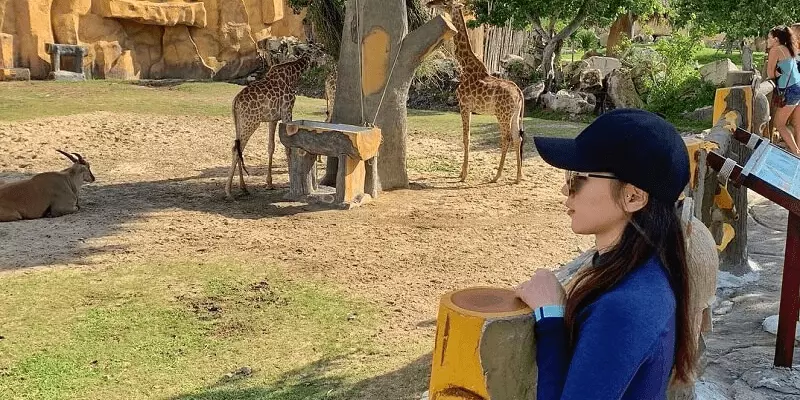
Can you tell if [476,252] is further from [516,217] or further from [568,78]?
[568,78]

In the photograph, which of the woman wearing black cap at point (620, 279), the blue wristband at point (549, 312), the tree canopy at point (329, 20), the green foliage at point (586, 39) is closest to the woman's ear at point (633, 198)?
the woman wearing black cap at point (620, 279)

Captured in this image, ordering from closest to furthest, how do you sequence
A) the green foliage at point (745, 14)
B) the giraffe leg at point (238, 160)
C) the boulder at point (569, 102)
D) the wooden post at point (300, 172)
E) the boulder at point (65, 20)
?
the wooden post at point (300, 172) → the giraffe leg at point (238, 160) → the green foliage at point (745, 14) → the boulder at point (569, 102) → the boulder at point (65, 20)

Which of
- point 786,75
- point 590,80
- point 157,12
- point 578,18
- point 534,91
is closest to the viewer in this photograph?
point 786,75

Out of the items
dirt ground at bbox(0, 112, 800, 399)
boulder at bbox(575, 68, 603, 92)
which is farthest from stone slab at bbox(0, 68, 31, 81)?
boulder at bbox(575, 68, 603, 92)

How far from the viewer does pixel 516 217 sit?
7.25 meters

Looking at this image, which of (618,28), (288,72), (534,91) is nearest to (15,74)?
(288,72)

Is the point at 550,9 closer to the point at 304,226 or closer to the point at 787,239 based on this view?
the point at 304,226

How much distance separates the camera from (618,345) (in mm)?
1248

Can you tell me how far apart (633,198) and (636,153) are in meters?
0.10

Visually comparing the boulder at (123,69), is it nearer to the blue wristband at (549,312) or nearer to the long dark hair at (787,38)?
the long dark hair at (787,38)

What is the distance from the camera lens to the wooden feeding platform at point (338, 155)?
7.16 meters

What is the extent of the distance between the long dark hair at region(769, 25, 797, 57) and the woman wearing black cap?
19.5ft

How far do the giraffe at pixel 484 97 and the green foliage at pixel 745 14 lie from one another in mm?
5518

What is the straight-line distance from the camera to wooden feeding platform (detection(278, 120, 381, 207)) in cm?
716
